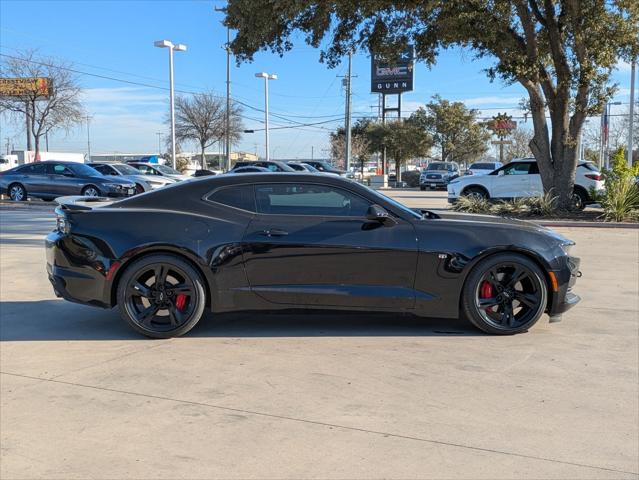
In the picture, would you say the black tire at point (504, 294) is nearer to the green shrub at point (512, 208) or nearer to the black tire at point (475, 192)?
the green shrub at point (512, 208)

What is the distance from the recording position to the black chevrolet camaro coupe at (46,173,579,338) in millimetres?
5082

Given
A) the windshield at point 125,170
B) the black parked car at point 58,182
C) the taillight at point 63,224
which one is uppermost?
the windshield at point 125,170

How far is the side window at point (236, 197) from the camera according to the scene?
5266 millimetres

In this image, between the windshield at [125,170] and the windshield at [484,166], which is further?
the windshield at [484,166]

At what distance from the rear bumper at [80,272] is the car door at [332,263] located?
128cm

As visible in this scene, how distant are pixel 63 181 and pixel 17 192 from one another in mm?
2311

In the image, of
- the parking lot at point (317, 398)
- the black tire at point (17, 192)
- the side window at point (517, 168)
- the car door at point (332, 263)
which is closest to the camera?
the parking lot at point (317, 398)

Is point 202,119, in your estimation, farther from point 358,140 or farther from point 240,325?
point 240,325

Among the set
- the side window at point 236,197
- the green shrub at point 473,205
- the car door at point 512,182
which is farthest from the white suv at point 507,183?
the side window at point 236,197

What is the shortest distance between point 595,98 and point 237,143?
157 ft

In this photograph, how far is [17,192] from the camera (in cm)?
2055

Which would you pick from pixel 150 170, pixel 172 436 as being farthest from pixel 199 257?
pixel 150 170

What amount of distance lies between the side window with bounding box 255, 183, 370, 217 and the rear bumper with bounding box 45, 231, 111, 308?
1.50 metres

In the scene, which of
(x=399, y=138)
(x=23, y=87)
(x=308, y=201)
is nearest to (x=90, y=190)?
(x=308, y=201)
